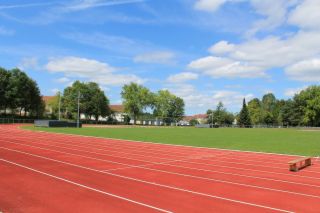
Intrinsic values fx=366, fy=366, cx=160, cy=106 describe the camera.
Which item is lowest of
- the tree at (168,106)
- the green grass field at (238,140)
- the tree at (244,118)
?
the green grass field at (238,140)

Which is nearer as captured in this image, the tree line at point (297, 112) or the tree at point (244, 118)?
the tree line at point (297, 112)

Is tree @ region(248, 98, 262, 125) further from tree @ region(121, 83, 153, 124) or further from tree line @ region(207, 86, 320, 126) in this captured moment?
tree @ region(121, 83, 153, 124)

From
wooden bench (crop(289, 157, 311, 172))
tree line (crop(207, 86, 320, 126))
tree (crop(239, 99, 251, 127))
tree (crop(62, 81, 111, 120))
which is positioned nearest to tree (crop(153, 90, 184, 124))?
tree line (crop(207, 86, 320, 126))

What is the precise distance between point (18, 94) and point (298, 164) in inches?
2705

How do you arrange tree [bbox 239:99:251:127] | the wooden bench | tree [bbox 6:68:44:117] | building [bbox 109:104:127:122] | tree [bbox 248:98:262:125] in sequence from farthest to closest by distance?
tree [bbox 248:98:262:125] < building [bbox 109:104:127:122] < tree [bbox 239:99:251:127] < tree [bbox 6:68:44:117] < the wooden bench

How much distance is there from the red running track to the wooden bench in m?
0.31

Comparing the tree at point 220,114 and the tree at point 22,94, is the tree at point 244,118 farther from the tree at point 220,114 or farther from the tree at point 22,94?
the tree at point 22,94

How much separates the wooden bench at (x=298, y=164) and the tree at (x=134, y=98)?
104 metres

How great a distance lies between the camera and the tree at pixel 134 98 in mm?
117938

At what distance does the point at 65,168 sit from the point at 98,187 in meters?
3.53

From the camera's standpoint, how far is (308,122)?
352ft

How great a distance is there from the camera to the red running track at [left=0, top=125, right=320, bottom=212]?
760cm

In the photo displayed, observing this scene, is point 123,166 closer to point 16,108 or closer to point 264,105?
point 16,108

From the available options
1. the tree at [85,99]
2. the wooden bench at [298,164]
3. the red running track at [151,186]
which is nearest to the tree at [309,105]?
the tree at [85,99]
